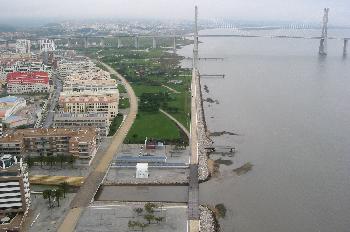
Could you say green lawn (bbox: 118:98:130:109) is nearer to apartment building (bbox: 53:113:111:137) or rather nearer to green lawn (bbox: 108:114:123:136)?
green lawn (bbox: 108:114:123:136)

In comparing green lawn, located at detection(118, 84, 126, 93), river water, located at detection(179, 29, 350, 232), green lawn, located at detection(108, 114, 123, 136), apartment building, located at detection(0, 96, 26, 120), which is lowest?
river water, located at detection(179, 29, 350, 232)

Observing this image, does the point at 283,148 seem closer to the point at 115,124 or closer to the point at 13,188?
the point at 115,124

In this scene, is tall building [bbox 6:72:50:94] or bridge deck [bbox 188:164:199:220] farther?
tall building [bbox 6:72:50:94]

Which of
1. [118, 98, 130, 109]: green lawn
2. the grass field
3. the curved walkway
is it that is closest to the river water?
the curved walkway

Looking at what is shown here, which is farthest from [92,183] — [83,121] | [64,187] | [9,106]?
[9,106]

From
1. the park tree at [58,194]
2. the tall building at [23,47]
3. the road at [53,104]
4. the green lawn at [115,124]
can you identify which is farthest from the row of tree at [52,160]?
the tall building at [23,47]

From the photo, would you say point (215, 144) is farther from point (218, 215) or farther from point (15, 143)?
point (15, 143)
